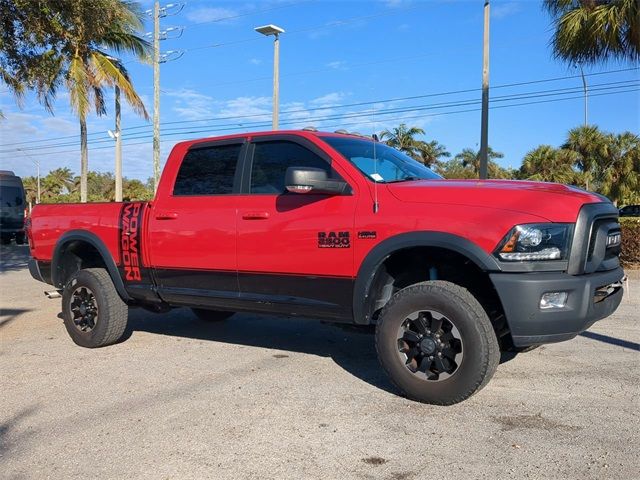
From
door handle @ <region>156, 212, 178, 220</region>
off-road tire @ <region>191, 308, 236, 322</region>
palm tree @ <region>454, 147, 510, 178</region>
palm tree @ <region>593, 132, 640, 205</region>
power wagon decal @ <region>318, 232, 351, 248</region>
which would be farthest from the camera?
palm tree @ <region>454, 147, 510, 178</region>

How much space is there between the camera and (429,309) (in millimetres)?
4055

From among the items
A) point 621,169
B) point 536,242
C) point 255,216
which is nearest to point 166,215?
point 255,216

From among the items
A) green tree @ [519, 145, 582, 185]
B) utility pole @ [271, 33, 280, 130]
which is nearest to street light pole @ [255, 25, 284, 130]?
utility pole @ [271, 33, 280, 130]

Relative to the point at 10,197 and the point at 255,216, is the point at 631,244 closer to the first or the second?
the point at 255,216

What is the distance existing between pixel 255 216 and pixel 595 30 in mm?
10064

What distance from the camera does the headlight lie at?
3738mm

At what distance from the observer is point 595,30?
1172 cm

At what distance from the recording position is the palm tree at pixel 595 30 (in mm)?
11500

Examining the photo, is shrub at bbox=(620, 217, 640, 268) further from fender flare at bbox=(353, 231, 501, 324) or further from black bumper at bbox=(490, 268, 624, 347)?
fender flare at bbox=(353, 231, 501, 324)

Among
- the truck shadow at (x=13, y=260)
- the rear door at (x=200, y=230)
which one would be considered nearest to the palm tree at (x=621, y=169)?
the truck shadow at (x=13, y=260)

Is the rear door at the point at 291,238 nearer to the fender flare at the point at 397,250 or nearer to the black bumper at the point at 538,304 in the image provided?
the fender flare at the point at 397,250

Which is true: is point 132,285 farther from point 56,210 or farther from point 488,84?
point 488,84

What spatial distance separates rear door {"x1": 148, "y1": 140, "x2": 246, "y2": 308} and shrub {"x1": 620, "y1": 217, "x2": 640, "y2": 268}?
33.0ft

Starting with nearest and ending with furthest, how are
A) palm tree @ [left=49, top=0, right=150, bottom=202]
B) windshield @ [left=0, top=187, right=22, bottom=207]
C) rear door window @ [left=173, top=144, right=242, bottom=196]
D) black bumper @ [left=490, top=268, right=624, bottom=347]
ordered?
1. black bumper @ [left=490, top=268, right=624, bottom=347]
2. rear door window @ [left=173, top=144, right=242, bottom=196]
3. palm tree @ [left=49, top=0, right=150, bottom=202]
4. windshield @ [left=0, top=187, right=22, bottom=207]
